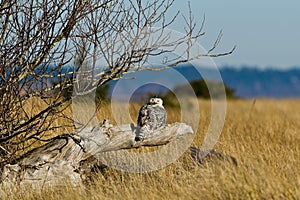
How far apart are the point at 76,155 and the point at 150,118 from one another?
860 mm

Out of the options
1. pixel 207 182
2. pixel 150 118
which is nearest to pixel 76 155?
pixel 150 118

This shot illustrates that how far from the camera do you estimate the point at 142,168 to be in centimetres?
725

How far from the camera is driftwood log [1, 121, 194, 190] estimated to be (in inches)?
265

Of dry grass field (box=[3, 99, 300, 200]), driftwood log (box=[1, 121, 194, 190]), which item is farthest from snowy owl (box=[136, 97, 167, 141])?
dry grass field (box=[3, 99, 300, 200])

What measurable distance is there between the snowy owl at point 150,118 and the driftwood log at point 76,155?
0.22 ft

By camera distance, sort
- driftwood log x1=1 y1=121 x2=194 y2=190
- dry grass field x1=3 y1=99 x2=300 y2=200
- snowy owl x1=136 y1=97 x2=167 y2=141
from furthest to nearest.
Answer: snowy owl x1=136 y1=97 x2=167 y2=141, driftwood log x1=1 y1=121 x2=194 y2=190, dry grass field x1=3 y1=99 x2=300 y2=200

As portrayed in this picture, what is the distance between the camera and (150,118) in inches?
276

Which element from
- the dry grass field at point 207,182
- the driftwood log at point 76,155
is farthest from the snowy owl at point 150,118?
the dry grass field at point 207,182

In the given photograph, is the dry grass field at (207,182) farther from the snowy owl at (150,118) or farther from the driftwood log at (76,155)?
the snowy owl at (150,118)

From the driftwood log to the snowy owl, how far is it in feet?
0.22

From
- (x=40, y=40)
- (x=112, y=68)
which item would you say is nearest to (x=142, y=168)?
(x=112, y=68)

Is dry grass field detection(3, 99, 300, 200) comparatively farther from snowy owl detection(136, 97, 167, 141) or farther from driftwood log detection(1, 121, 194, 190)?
snowy owl detection(136, 97, 167, 141)

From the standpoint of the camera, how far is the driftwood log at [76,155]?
6.74 metres

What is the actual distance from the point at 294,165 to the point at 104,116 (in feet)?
10.8
